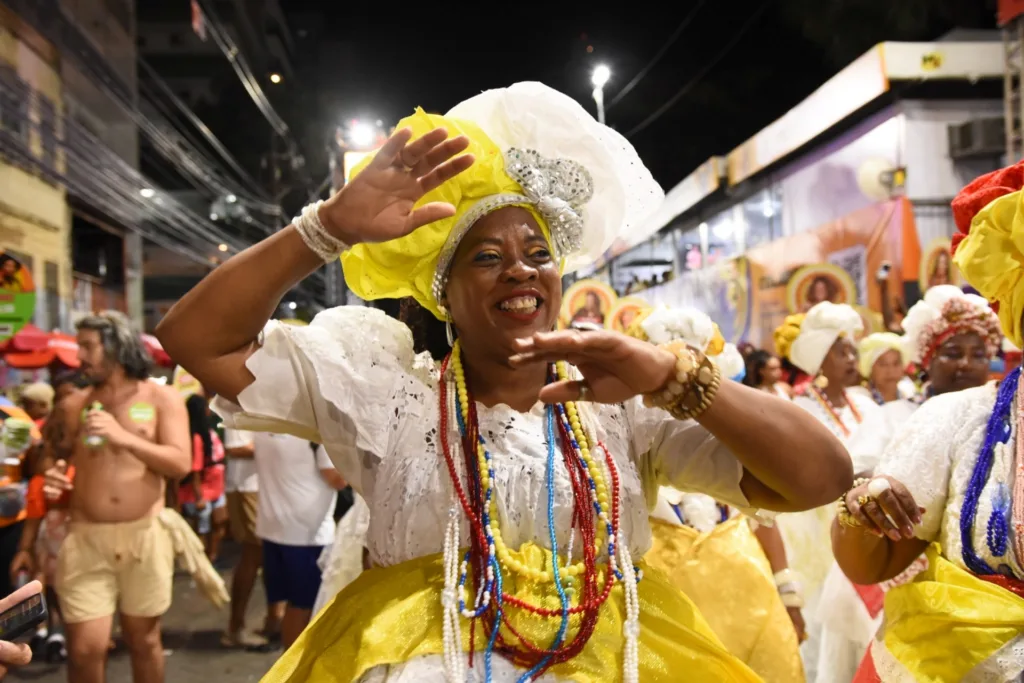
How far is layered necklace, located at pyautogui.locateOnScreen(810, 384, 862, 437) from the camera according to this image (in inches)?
199

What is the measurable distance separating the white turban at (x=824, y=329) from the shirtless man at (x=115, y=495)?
3992mm

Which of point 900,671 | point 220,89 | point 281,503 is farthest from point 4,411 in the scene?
point 220,89

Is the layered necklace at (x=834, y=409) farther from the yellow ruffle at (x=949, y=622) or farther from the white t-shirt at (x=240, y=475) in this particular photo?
the white t-shirt at (x=240, y=475)

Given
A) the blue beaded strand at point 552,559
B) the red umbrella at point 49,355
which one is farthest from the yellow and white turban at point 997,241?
the red umbrella at point 49,355

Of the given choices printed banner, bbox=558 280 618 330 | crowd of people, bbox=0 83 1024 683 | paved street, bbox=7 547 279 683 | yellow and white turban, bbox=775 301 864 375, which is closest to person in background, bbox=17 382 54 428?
paved street, bbox=7 547 279 683

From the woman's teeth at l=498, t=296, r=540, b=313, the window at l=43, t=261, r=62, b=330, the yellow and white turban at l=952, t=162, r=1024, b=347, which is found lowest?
the woman's teeth at l=498, t=296, r=540, b=313

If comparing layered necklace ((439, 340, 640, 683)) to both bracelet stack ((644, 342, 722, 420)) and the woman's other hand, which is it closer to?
bracelet stack ((644, 342, 722, 420))

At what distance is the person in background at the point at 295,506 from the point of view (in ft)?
16.5

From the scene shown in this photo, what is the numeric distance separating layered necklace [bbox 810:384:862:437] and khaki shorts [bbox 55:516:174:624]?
408 cm

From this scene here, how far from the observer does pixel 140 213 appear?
17.0 meters

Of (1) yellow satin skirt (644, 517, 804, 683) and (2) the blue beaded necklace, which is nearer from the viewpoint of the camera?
(2) the blue beaded necklace

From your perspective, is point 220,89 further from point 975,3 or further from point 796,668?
point 796,668

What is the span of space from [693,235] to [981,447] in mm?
18632

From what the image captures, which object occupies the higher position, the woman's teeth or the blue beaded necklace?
the woman's teeth
